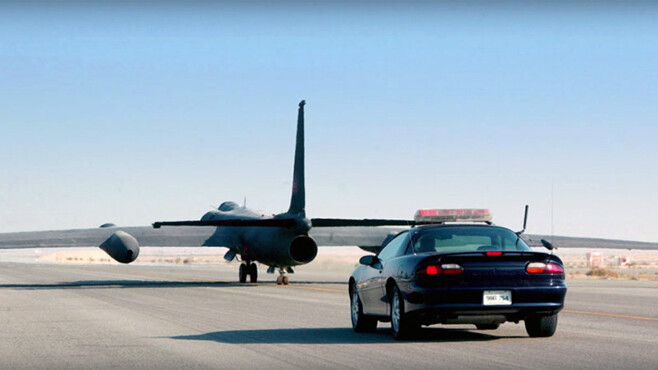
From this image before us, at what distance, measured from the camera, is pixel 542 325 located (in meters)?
13.4

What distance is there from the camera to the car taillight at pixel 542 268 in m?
12.7

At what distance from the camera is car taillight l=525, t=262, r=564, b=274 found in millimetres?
12672

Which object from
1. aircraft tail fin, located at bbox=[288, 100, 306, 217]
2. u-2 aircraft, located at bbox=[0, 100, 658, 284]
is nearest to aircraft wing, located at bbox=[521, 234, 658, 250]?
u-2 aircraft, located at bbox=[0, 100, 658, 284]

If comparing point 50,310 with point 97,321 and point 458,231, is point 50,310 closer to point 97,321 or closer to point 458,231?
point 97,321

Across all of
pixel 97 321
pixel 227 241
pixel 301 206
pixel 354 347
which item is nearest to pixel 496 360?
pixel 354 347

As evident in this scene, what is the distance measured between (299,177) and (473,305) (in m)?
25.1

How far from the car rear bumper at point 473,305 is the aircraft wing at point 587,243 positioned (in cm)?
3150

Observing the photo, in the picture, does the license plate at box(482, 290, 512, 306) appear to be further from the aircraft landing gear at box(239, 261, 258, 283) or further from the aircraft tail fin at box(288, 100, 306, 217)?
the aircraft landing gear at box(239, 261, 258, 283)

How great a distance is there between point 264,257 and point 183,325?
69.6 feet

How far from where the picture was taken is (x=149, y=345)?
42.4ft

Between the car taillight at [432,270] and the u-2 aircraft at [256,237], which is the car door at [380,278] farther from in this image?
the u-2 aircraft at [256,237]

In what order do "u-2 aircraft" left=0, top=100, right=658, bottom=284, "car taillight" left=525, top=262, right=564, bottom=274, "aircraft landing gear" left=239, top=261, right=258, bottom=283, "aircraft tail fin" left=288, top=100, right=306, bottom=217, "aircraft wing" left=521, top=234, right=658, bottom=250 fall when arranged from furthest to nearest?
"aircraft wing" left=521, top=234, right=658, bottom=250
"aircraft landing gear" left=239, top=261, right=258, bottom=283
"aircraft tail fin" left=288, top=100, right=306, bottom=217
"u-2 aircraft" left=0, top=100, right=658, bottom=284
"car taillight" left=525, top=262, right=564, bottom=274

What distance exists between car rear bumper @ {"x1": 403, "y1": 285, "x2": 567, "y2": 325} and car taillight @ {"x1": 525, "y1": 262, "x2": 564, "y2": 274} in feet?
0.66

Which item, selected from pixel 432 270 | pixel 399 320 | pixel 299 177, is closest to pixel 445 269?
pixel 432 270
